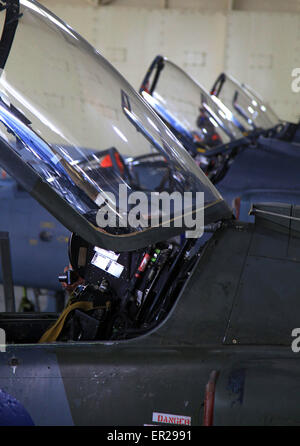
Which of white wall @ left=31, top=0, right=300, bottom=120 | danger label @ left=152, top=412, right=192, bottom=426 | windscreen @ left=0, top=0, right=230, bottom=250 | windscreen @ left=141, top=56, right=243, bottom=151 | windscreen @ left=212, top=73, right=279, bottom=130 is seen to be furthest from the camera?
white wall @ left=31, top=0, right=300, bottom=120

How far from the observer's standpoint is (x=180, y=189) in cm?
295

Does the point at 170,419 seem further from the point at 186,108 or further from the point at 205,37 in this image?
the point at 205,37

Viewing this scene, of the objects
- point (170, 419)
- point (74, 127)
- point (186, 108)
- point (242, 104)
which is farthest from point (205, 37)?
point (170, 419)

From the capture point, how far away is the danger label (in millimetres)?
2252

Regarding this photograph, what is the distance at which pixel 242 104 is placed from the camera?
8133 mm

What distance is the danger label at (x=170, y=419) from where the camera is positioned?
7.39 ft

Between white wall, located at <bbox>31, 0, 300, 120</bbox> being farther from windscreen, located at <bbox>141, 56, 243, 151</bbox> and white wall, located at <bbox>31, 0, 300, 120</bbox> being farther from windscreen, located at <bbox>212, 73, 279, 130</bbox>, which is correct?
windscreen, located at <bbox>141, 56, 243, 151</bbox>

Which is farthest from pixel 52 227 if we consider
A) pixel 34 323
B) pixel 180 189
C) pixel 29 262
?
pixel 180 189

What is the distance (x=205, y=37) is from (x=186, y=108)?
18.9ft

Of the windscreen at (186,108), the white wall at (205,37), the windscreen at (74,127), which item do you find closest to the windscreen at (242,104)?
the windscreen at (186,108)

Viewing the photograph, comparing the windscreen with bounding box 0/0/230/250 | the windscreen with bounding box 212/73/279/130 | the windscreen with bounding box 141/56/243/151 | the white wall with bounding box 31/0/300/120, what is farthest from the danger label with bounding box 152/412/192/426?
the white wall with bounding box 31/0/300/120

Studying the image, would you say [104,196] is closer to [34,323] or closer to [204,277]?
[204,277]

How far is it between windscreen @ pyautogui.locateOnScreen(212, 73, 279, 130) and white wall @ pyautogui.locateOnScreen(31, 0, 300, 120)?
4198mm

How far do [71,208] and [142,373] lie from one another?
28.2 inches
